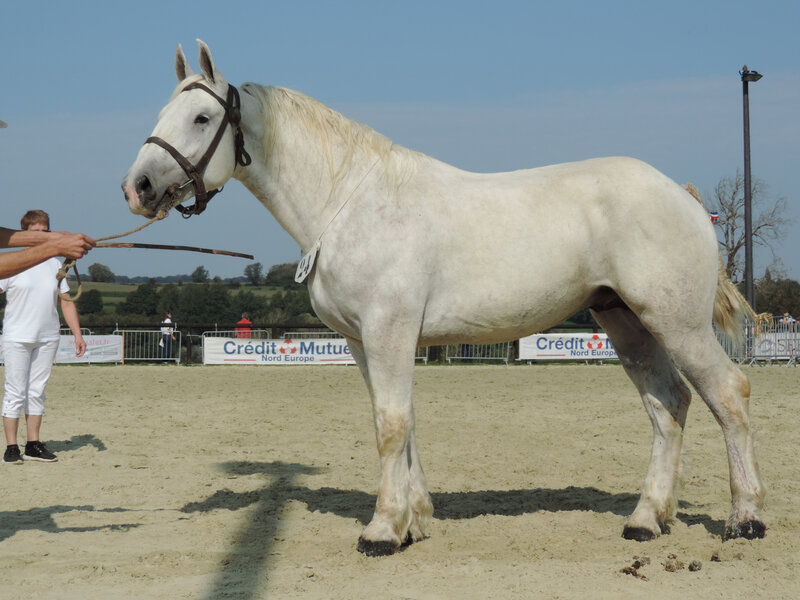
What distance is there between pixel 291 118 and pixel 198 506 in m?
2.86

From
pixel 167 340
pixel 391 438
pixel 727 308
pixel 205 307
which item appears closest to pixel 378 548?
pixel 391 438

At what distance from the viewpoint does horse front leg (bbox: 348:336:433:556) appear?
422 cm

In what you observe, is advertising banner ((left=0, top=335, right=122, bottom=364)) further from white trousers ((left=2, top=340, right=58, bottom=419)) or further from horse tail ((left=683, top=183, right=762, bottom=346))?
horse tail ((left=683, top=183, right=762, bottom=346))

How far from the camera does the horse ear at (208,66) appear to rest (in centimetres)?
418

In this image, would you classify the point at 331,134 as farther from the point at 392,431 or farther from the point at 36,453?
the point at 36,453

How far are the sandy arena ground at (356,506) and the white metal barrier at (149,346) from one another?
9669mm

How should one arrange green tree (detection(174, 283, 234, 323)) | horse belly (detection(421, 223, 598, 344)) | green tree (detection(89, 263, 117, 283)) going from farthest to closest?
1. green tree (detection(174, 283, 234, 323))
2. green tree (detection(89, 263, 117, 283))
3. horse belly (detection(421, 223, 598, 344))

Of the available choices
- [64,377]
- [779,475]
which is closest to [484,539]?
[779,475]

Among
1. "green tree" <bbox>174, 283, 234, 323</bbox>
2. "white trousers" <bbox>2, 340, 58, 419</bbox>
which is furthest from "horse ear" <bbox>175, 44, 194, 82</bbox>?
"green tree" <bbox>174, 283, 234, 323</bbox>

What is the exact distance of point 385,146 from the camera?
15.2 feet

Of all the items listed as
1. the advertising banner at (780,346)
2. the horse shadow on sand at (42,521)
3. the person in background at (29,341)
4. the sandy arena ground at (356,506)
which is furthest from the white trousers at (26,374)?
the advertising banner at (780,346)

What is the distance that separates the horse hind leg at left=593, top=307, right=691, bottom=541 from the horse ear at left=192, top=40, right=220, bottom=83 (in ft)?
9.00

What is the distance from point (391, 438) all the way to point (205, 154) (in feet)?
6.08

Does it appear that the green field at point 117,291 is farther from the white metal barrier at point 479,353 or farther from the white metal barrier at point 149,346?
the white metal barrier at point 479,353
